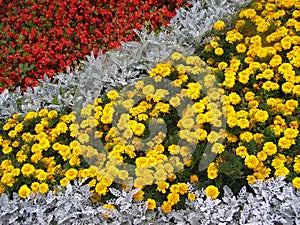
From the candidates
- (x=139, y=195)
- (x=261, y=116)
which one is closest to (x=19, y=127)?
(x=139, y=195)

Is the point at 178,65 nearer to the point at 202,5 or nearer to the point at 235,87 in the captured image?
the point at 235,87

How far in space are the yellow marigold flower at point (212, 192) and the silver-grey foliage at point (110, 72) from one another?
107 cm

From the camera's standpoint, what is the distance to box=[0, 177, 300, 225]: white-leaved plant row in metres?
2.54

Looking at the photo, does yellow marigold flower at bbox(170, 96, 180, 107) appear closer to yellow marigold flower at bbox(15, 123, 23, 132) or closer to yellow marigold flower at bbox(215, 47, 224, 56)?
yellow marigold flower at bbox(215, 47, 224, 56)

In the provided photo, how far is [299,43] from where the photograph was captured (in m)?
3.34

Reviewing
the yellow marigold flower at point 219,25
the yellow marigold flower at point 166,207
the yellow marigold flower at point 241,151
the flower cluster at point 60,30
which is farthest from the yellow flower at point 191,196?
→ the flower cluster at point 60,30

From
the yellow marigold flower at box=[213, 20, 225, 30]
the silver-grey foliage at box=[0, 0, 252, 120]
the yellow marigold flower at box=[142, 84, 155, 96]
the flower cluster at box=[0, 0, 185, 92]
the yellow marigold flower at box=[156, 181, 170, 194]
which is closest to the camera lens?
the yellow marigold flower at box=[156, 181, 170, 194]

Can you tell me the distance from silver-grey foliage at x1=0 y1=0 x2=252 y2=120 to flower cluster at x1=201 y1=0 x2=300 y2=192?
0.79 ft

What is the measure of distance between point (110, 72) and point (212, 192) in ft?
4.25

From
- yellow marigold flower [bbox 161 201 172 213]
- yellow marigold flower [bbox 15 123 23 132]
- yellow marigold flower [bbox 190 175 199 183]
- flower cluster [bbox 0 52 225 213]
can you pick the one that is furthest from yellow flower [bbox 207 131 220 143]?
yellow marigold flower [bbox 15 123 23 132]

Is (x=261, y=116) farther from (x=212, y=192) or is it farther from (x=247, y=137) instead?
(x=212, y=192)

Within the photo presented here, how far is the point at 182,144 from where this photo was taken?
285 centimetres

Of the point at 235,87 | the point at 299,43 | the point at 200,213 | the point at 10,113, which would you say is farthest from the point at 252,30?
the point at 10,113

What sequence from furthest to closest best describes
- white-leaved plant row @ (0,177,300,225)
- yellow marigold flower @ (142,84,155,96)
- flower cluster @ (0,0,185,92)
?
1. flower cluster @ (0,0,185,92)
2. yellow marigold flower @ (142,84,155,96)
3. white-leaved plant row @ (0,177,300,225)
